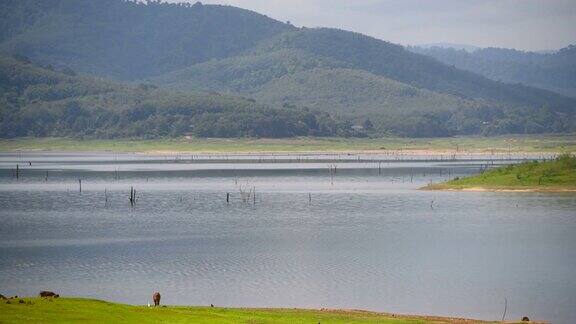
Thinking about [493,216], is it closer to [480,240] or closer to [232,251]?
[480,240]

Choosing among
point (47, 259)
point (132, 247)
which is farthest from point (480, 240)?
point (47, 259)

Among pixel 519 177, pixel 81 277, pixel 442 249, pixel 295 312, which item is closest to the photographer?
pixel 295 312

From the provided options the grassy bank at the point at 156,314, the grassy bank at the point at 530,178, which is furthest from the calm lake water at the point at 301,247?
the grassy bank at the point at 156,314

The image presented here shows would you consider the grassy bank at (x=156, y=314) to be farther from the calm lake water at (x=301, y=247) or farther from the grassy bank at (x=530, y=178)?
the grassy bank at (x=530, y=178)

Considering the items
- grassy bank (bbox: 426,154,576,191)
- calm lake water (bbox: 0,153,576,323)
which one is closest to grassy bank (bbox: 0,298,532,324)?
calm lake water (bbox: 0,153,576,323)

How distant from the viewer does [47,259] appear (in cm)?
6175

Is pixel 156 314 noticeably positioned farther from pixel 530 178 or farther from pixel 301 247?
pixel 530 178

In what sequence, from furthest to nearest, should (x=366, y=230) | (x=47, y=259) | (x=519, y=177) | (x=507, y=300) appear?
(x=519, y=177)
(x=366, y=230)
(x=47, y=259)
(x=507, y=300)

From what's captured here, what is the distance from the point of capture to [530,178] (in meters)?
109

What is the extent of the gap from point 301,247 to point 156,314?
3338cm

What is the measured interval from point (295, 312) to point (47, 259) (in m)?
25.8

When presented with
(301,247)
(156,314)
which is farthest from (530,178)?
(156,314)

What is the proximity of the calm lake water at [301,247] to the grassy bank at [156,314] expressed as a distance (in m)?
3.95

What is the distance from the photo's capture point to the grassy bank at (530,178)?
108562 mm
